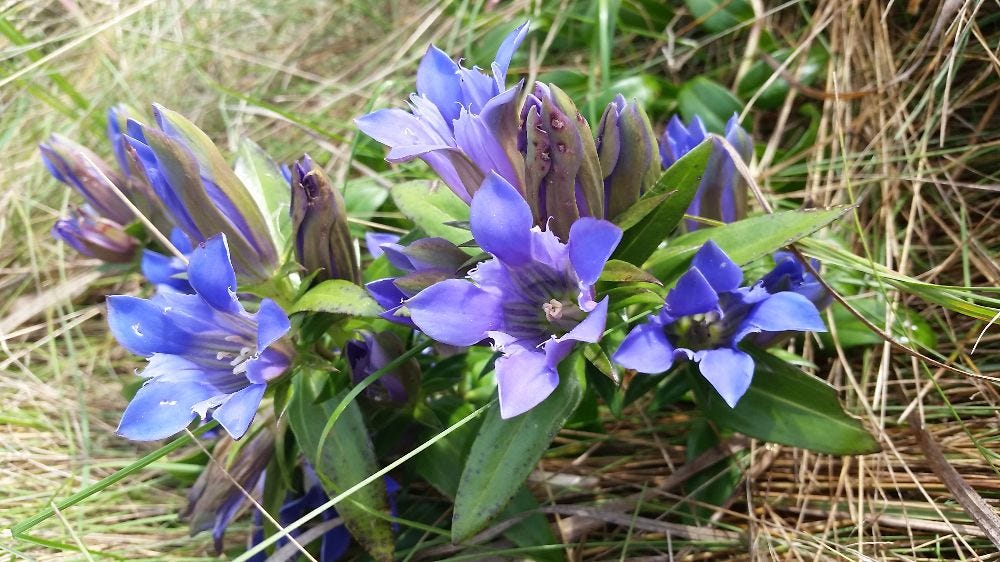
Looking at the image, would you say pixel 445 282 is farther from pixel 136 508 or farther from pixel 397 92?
pixel 397 92

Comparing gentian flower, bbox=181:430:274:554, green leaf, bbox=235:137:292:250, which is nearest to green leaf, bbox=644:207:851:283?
green leaf, bbox=235:137:292:250

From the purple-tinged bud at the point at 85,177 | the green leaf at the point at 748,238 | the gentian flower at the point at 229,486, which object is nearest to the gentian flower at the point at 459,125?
the green leaf at the point at 748,238

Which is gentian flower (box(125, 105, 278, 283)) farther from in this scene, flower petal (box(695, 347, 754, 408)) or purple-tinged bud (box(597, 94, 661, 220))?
flower petal (box(695, 347, 754, 408))

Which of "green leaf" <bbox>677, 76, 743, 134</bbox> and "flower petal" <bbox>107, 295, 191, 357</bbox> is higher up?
"flower petal" <bbox>107, 295, 191, 357</bbox>

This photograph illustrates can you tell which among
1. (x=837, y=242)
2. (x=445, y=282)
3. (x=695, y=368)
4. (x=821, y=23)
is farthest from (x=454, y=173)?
(x=821, y=23)

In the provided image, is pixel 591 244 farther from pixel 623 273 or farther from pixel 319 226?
pixel 319 226

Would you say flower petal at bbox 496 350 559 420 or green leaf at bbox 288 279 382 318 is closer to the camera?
flower petal at bbox 496 350 559 420
